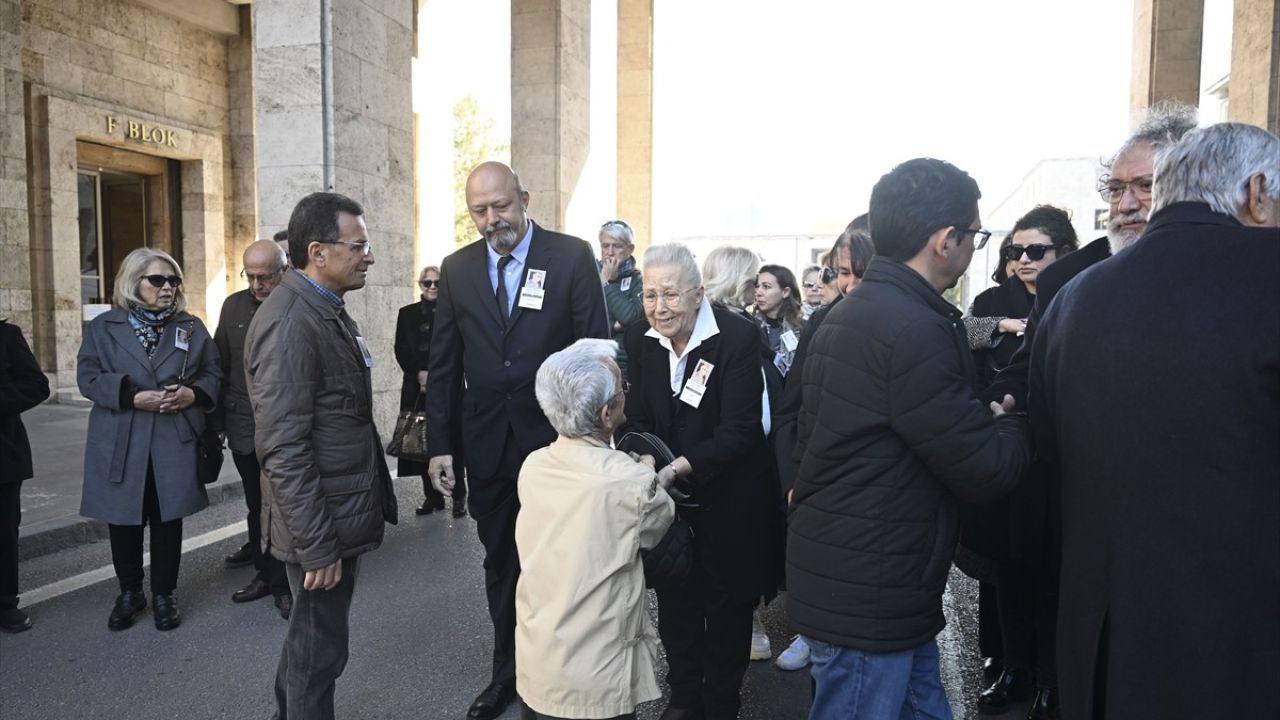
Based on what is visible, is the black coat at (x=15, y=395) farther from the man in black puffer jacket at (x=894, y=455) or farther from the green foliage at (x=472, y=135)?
the green foliage at (x=472, y=135)

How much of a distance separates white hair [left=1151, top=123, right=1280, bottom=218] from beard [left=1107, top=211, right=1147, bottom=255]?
0.91 m

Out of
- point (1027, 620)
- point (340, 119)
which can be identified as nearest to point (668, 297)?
point (1027, 620)

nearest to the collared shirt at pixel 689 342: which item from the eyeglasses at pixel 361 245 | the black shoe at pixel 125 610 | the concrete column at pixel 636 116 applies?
the eyeglasses at pixel 361 245

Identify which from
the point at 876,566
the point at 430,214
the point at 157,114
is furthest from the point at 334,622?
the point at 430,214

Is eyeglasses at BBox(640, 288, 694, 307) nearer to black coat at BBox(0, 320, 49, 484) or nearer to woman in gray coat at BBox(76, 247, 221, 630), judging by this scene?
woman in gray coat at BBox(76, 247, 221, 630)

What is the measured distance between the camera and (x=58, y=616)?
4566 mm

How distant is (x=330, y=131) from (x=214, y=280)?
10.0 metres

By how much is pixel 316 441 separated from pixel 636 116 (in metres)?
13.7

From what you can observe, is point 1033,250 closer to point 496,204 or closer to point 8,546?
point 496,204

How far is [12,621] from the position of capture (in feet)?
14.3

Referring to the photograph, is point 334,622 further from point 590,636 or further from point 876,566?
point 876,566

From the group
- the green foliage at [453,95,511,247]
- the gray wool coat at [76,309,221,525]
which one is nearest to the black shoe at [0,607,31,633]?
the gray wool coat at [76,309,221,525]

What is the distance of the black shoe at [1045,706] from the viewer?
3389 millimetres

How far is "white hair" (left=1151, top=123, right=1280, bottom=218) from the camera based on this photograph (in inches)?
70.4
